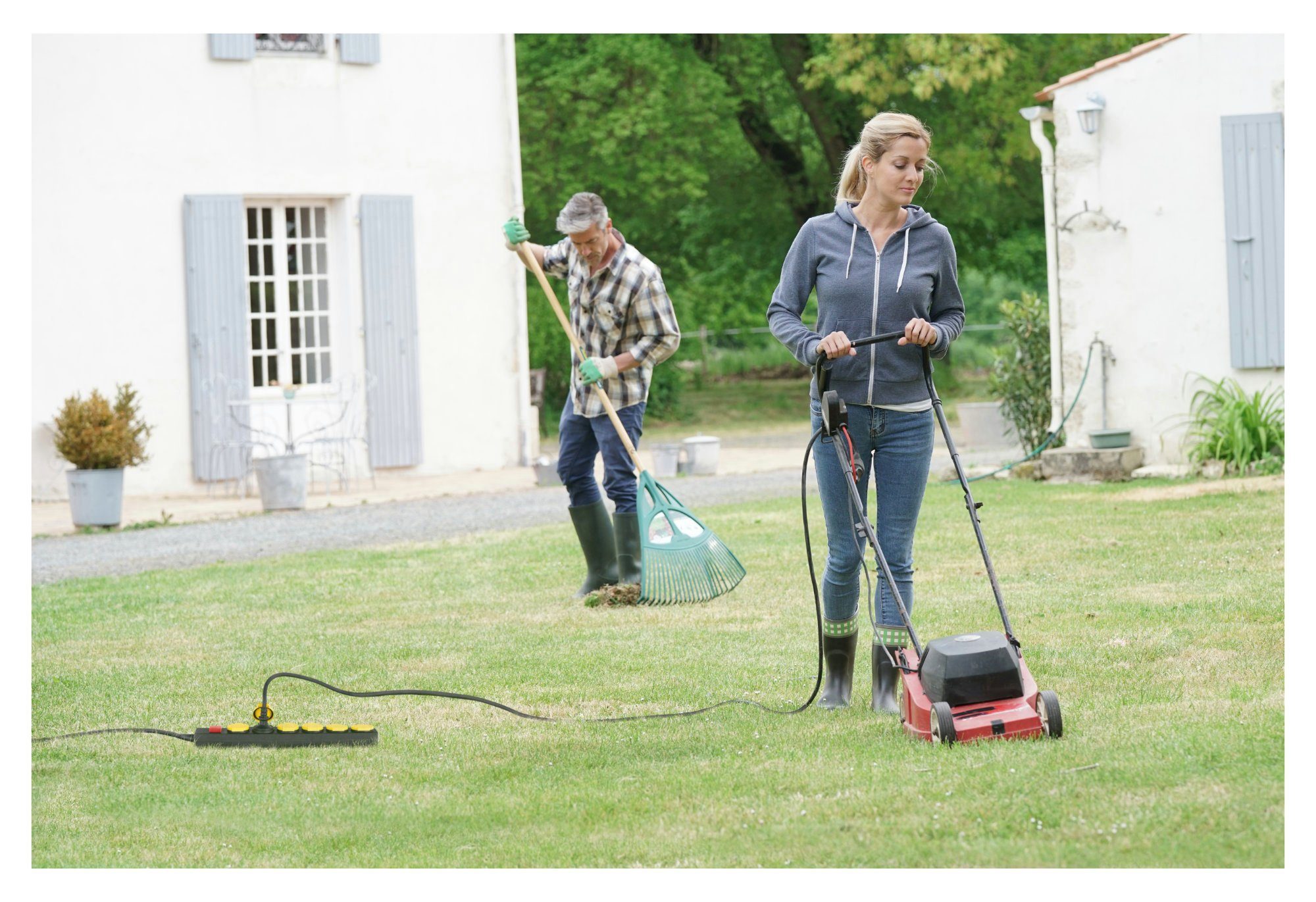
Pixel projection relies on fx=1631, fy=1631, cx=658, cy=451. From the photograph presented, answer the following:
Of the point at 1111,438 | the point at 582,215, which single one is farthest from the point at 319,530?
the point at 1111,438

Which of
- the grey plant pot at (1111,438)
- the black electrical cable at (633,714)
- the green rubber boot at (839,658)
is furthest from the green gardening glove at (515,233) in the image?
the grey plant pot at (1111,438)

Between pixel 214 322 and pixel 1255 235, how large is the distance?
7.65 m

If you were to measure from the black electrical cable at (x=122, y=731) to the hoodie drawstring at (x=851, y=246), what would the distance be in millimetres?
2232

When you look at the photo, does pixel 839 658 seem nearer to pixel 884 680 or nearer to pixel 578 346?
pixel 884 680

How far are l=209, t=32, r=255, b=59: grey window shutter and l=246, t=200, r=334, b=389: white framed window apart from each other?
3.81 ft

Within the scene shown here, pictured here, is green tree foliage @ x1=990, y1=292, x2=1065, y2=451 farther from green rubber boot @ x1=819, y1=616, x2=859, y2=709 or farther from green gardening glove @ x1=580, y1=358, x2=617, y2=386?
green rubber boot @ x1=819, y1=616, x2=859, y2=709

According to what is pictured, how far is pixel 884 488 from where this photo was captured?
4.52m

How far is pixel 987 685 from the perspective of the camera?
13.1ft

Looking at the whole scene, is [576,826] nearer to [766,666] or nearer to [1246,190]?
[766,666]

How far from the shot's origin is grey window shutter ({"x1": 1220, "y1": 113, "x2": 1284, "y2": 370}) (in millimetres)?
10398

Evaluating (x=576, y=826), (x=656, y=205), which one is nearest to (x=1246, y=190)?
(x=576, y=826)

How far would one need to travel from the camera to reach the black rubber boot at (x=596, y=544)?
6.88 metres

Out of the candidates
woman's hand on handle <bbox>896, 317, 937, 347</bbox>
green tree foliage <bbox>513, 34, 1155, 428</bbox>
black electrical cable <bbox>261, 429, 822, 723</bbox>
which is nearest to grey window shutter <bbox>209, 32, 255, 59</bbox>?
green tree foliage <bbox>513, 34, 1155, 428</bbox>

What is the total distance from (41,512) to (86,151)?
9.25ft
